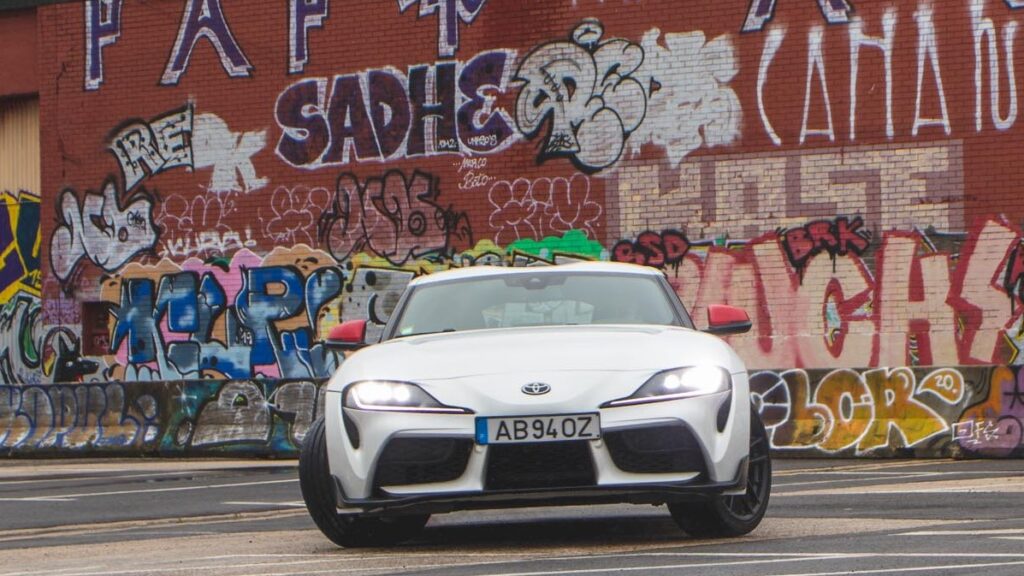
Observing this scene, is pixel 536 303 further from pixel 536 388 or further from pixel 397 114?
pixel 397 114

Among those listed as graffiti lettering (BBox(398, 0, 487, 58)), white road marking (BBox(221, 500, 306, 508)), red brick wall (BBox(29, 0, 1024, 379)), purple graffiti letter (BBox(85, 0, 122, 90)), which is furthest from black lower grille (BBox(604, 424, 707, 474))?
purple graffiti letter (BBox(85, 0, 122, 90))

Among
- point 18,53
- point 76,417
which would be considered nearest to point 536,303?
point 76,417

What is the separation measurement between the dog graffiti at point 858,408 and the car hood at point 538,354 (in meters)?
9.39

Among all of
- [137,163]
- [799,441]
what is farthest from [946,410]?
[137,163]

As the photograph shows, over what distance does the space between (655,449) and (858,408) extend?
10515 mm

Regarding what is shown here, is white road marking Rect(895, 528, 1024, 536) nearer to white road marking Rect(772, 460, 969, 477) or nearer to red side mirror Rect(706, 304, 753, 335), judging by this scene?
red side mirror Rect(706, 304, 753, 335)

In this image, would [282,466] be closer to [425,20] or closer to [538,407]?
[425,20]

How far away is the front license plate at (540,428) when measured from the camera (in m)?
8.07

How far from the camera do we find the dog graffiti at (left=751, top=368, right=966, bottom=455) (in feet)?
58.7

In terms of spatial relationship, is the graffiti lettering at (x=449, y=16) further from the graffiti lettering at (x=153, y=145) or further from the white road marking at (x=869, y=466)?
the white road marking at (x=869, y=466)

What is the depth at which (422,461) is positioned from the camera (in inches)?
324

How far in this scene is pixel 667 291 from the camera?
9891 mm

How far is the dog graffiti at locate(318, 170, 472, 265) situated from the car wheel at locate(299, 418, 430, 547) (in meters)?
15.5

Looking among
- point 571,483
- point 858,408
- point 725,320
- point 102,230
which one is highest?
point 102,230
